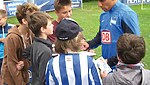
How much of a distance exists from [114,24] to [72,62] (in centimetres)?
107

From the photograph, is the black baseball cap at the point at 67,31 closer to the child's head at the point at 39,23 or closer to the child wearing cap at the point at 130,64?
the child wearing cap at the point at 130,64

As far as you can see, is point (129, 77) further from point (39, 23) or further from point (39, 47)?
point (39, 23)

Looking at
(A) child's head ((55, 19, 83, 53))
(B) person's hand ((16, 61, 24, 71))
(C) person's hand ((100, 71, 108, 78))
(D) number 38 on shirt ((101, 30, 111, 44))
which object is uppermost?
(A) child's head ((55, 19, 83, 53))

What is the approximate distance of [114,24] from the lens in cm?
385

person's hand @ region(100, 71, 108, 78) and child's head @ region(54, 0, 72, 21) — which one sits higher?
child's head @ region(54, 0, 72, 21)

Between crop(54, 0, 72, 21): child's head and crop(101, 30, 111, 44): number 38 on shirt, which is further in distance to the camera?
crop(54, 0, 72, 21): child's head

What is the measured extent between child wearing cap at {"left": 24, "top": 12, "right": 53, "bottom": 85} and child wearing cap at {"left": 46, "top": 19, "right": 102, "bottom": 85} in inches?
14.6

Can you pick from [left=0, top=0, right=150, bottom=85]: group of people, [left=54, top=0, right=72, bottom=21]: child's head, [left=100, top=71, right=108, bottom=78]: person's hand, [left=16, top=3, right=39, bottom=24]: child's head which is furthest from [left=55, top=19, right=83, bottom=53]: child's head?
[left=54, top=0, right=72, bottom=21]: child's head

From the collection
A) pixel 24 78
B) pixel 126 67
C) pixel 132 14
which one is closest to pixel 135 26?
pixel 132 14

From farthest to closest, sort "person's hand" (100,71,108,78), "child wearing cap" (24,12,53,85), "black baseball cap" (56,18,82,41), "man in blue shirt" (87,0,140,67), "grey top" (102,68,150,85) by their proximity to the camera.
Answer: "man in blue shirt" (87,0,140,67), "child wearing cap" (24,12,53,85), "person's hand" (100,71,108,78), "black baseball cap" (56,18,82,41), "grey top" (102,68,150,85)

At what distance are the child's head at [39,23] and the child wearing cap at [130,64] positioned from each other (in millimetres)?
945

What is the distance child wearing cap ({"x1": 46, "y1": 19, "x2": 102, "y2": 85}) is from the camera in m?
2.94

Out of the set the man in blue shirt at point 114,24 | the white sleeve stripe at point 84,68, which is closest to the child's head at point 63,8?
the man in blue shirt at point 114,24

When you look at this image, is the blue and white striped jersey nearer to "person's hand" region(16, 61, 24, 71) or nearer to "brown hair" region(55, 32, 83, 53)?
"brown hair" region(55, 32, 83, 53)
